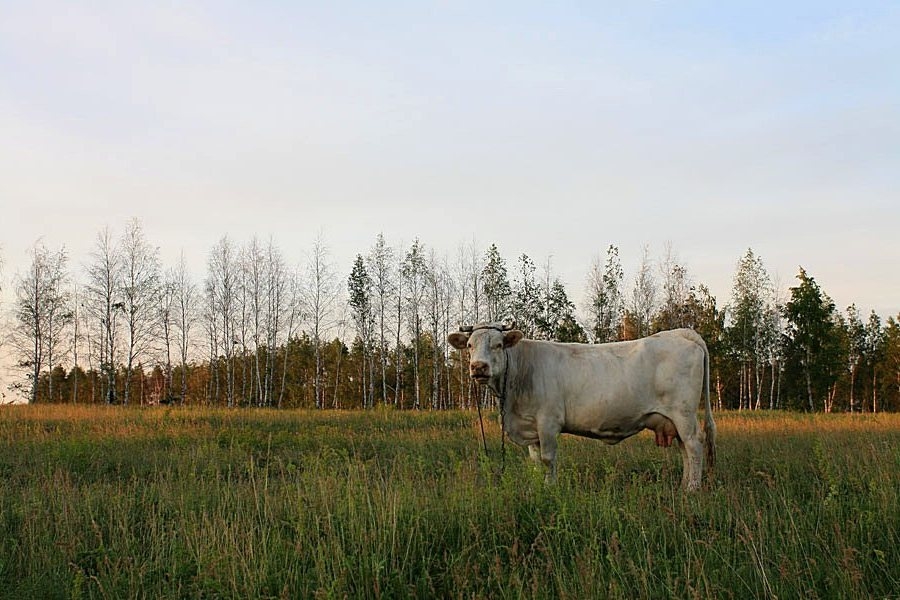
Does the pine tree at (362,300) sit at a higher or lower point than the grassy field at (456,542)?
higher

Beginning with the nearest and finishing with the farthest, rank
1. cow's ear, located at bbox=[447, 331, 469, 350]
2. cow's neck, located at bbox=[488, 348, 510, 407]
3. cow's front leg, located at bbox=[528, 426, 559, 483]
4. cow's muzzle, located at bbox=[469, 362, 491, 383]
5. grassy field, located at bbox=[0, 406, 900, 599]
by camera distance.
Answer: grassy field, located at bbox=[0, 406, 900, 599]
cow's muzzle, located at bbox=[469, 362, 491, 383]
cow's front leg, located at bbox=[528, 426, 559, 483]
cow's neck, located at bbox=[488, 348, 510, 407]
cow's ear, located at bbox=[447, 331, 469, 350]

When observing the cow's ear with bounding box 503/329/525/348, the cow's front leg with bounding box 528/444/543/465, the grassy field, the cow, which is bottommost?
the grassy field

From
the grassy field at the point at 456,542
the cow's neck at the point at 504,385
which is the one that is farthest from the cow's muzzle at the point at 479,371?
the grassy field at the point at 456,542

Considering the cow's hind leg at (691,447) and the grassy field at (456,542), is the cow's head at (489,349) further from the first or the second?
the cow's hind leg at (691,447)

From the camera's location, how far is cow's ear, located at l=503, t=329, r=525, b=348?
8586 mm

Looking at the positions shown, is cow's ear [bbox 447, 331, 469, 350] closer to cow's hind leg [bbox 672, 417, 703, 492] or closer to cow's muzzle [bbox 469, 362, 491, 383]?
cow's muzzle [bbox 469, 362, 491, 383]

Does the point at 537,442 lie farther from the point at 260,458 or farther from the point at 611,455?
the point at 260,458

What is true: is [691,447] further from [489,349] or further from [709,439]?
[489,349]

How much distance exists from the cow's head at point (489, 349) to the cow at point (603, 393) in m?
0.01

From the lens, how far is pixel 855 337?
66.9 metres

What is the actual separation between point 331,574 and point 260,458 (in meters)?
7.80

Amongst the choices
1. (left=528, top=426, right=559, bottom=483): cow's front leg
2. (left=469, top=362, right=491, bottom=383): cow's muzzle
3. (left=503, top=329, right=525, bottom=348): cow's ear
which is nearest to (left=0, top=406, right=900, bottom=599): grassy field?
(left=528, top=426, right=559, bottom=483): cow's front leg

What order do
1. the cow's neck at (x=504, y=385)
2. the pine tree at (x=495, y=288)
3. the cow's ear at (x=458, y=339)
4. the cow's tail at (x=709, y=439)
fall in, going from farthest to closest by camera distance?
the pine tree at (x=495, y=288)
the cow's ear at (x=458, y=339)
the cow's tail at (x=709, y=439)
the cow's neck at (x=504, y=385)

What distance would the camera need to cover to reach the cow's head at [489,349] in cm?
817
